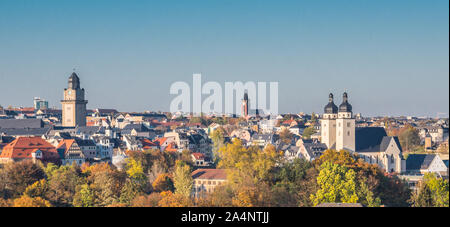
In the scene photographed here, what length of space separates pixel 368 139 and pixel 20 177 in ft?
94.2

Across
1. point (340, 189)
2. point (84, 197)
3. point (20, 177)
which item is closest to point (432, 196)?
point (340, 189)

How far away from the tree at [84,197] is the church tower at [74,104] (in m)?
41.8

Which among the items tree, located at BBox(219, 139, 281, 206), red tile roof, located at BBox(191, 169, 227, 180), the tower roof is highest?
the tower roof

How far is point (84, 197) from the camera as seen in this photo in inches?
1111

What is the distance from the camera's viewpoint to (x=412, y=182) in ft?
140

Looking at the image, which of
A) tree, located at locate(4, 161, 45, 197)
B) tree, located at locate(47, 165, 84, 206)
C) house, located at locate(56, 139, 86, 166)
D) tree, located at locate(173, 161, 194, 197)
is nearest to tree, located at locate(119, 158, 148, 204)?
tree, located at locate(173, 161, 194, 197)

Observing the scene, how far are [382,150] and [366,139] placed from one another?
76.6 inches

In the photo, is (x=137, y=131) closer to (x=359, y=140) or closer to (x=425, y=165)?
(x=359, y=140)

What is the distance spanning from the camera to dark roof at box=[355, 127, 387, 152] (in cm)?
5059

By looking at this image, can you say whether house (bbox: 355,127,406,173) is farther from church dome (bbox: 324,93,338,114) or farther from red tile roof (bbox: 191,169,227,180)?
red tile roof (bbox: 191,169,227,180)

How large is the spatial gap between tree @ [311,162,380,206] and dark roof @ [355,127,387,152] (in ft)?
68.8

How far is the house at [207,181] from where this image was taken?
117ft

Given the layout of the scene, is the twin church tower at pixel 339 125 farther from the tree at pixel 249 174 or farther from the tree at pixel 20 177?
the tree at pixel 20 177
